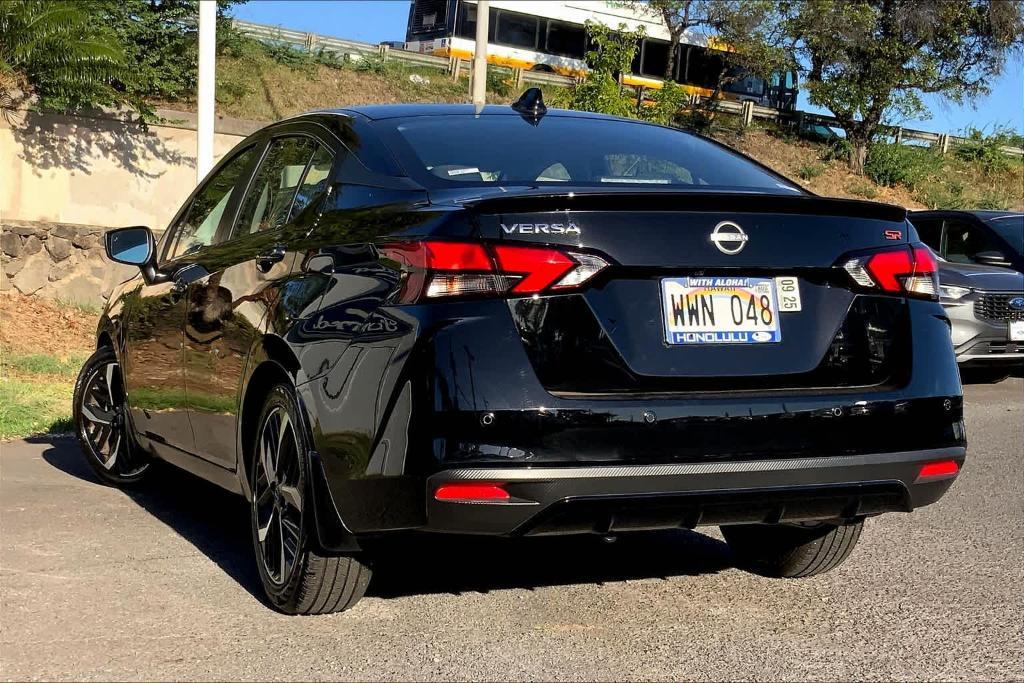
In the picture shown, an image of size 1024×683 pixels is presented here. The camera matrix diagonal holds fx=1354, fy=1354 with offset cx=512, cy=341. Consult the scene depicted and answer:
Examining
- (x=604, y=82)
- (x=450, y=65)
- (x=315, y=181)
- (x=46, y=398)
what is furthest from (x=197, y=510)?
(x=450, y=65)

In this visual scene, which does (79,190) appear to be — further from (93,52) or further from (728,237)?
(728,237)

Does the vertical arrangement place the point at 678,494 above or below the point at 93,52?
below

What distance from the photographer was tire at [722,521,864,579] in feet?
16.3

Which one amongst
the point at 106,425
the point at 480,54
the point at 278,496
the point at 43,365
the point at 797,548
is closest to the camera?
the point at 278,496

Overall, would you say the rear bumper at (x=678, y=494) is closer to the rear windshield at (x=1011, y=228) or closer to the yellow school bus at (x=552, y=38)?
the rear windshield at (x=1011, y=228)

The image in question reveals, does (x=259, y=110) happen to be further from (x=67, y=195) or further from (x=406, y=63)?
(x=67, y=195)

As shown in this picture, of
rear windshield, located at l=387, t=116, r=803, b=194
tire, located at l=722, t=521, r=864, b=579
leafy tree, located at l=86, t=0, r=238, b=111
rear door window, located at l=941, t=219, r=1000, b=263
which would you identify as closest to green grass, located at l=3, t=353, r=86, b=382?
rear windshield, located at l=387, t=116, r=803, b=194

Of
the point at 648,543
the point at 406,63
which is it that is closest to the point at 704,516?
the point at 648,543

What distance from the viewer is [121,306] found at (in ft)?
21.4

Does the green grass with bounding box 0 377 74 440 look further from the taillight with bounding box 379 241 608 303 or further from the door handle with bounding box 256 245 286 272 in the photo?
the taillight with bounding box 379 241 608 303

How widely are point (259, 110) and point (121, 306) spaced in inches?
836

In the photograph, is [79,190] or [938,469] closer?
[938,469]

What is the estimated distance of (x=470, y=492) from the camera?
3.69 meters

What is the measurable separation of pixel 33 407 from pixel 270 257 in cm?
504
